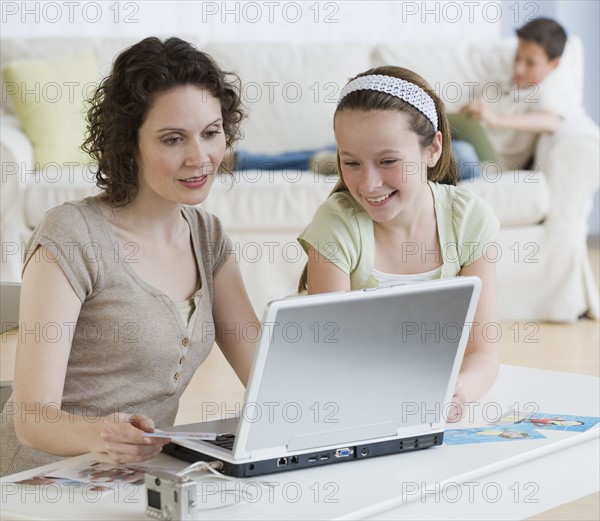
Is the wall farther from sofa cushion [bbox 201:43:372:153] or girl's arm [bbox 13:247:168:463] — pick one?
girl's arm [bbox 13:247:168:463]

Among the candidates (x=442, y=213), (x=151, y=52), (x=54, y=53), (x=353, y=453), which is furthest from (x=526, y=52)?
(x=353, y=453)

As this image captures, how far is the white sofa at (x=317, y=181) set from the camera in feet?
Answer: 11.6

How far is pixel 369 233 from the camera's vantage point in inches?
66.5

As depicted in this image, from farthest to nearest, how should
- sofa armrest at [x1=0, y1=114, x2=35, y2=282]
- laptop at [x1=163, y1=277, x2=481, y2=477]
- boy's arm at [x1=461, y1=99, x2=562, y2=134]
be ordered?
1. boy's arm at [x1=461, y1=99, x2=562, y2=134]
2. sofa armrest at [x1=0, y1=114, x2=35, y2=282]
3. laptop at [x1=163, y1=277, x2=481, y2=477]

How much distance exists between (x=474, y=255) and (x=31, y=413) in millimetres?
760

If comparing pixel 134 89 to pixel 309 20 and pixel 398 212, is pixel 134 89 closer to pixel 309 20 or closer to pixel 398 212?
pixel 398 212

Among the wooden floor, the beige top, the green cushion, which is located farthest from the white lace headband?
the green cushion

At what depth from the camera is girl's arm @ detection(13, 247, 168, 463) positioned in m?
1.28

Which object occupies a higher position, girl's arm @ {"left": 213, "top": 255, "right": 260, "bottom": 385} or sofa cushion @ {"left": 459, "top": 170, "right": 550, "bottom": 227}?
sofa cushion @ {"left": 459, "top": 170, "right": 550, "bottom": 227}

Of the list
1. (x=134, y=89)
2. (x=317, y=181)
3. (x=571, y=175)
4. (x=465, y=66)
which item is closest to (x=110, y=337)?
(x=134, y=89)

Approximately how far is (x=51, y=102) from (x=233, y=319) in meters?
2.37

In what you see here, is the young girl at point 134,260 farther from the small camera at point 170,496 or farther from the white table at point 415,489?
the small camera at point 170,496

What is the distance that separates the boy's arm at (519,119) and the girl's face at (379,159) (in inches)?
92.5

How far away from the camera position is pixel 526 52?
4.07 meters
